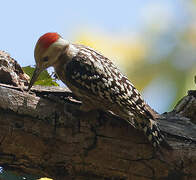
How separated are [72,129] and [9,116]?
0.55 m

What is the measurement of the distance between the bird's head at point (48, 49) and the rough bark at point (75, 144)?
0.60m

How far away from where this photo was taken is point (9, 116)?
3336 millimetres

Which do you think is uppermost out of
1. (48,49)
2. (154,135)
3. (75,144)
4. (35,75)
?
(48,49)

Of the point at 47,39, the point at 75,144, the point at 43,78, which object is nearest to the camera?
the point at 75,144

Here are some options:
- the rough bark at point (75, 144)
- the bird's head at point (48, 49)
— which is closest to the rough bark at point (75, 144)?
the rough bark at point (75, 144)

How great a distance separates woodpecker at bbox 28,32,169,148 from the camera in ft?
12.8

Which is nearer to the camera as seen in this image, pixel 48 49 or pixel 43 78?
pixel 43 78

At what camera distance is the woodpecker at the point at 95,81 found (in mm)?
→ 3900

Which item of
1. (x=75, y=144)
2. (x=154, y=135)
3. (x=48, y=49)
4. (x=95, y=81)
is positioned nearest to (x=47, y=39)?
(x=48, y=49)

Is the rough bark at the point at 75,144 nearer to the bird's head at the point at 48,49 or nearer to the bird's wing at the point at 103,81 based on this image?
the bird's wing at the point at 103,81

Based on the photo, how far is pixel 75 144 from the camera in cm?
347

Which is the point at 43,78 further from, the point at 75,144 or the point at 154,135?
the point at 154,135

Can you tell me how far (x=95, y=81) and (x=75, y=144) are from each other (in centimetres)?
84

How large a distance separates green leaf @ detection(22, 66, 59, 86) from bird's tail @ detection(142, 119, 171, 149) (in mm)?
→ 1039
